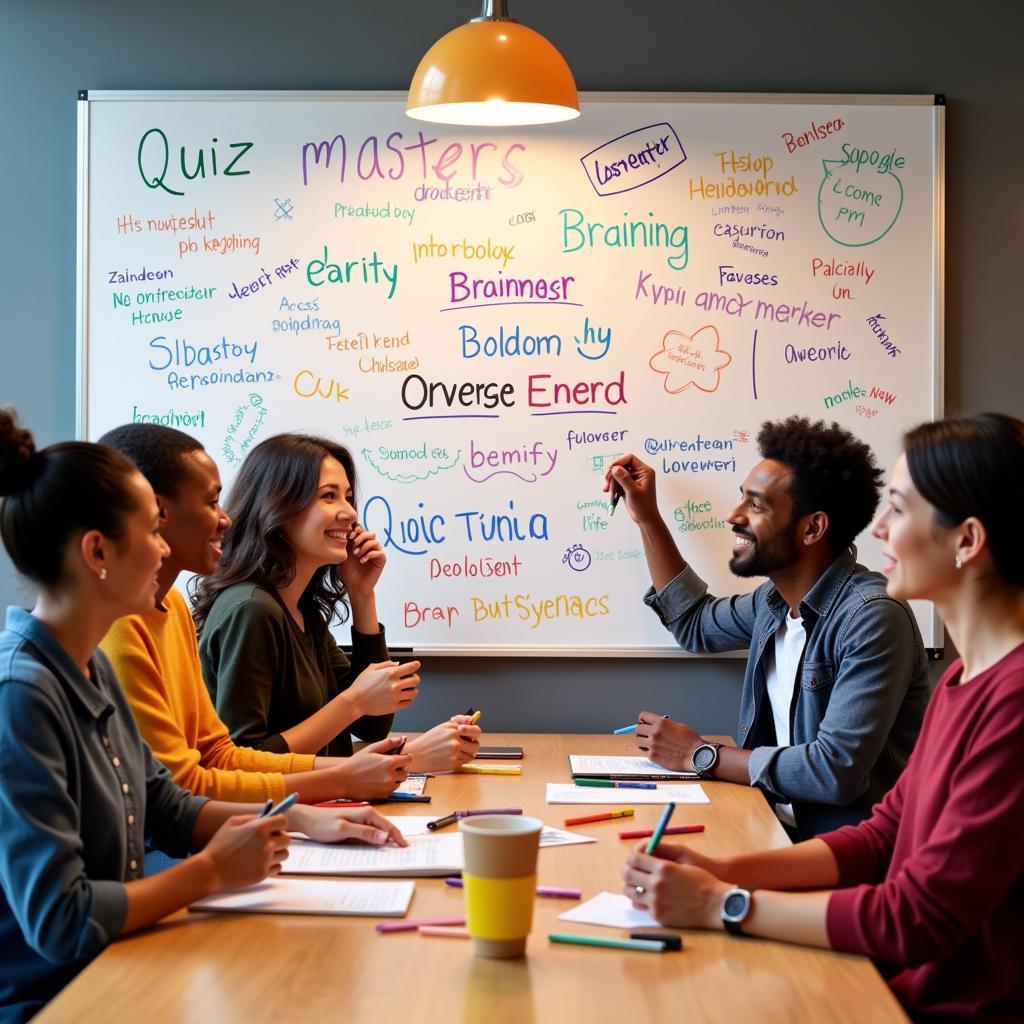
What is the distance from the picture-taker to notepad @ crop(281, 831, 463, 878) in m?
1.74

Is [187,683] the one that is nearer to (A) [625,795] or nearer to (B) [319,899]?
(B) [319,899]

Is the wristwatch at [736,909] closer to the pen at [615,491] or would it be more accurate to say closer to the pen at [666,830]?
the pen at [666,830]

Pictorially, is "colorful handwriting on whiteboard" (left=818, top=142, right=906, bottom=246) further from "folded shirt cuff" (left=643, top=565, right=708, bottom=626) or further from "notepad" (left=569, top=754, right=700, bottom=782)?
"notepad" (left=569, top=754, right=700, bottom=782)

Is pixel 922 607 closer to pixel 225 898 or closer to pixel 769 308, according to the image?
pixel 769 308

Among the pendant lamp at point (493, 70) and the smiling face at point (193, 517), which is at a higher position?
the pendant lamp at point (493, 70)

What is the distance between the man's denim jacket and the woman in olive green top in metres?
0.64

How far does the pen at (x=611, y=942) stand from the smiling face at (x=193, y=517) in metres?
1.00

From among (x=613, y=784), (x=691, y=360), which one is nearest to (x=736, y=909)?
(x=613, y=784)

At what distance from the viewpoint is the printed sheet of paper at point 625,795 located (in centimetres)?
225

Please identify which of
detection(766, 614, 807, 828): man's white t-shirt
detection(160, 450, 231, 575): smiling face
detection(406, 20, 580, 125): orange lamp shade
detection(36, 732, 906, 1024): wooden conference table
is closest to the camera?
detection(36, 732, 906, 1024): wooden conference table

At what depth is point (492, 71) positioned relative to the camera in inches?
96.7

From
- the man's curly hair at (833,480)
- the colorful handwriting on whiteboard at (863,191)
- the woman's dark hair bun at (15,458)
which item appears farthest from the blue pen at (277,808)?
the colorful handwriting on whiteboard at (863,191)

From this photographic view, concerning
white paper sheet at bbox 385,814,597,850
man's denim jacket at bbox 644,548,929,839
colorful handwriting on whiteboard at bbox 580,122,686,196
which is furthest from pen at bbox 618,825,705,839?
colorful handwriting on whiteboard at bbox 580,122,686,196

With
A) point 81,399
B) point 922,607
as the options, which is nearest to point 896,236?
point 922,607
